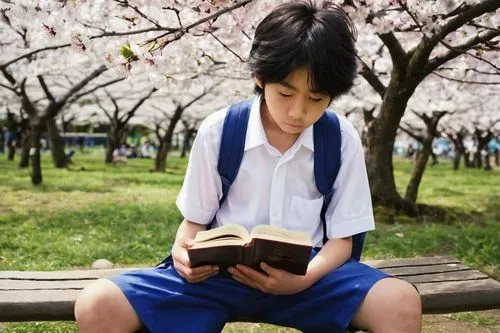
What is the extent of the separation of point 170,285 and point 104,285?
205 mm

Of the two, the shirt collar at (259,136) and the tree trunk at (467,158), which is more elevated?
the shirt collar at (259,136)

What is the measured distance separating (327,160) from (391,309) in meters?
→ 0.59

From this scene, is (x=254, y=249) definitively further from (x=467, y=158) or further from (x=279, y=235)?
(x=467, y=158)

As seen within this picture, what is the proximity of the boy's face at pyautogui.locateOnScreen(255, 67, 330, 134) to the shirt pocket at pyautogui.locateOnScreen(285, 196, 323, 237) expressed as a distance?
0.28 metres

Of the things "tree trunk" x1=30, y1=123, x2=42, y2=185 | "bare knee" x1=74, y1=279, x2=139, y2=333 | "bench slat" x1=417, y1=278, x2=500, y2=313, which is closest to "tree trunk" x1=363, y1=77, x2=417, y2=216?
"bench slat" x1=417, y1=278, x2=500, y2=313

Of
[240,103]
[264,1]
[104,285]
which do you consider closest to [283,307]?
[104,285]

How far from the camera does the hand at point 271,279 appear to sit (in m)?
1.70

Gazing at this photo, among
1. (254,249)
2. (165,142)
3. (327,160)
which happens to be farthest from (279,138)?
(165,142)

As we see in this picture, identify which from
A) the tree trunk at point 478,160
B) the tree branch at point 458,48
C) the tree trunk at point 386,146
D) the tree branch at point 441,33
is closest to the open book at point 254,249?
the tree branch at point 441,33

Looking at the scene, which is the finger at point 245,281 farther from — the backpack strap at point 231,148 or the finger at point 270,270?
the backpack strap at point 231,148

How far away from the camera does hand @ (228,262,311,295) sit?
5.59 feet

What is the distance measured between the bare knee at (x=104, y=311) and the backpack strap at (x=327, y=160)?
781mm

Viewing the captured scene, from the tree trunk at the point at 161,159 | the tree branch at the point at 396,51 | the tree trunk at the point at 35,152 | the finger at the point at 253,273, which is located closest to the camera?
the finger at the point at 253,273

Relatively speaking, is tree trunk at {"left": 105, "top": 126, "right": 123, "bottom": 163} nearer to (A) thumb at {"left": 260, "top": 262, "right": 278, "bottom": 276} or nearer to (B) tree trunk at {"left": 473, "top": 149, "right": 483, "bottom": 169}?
(B) tree trunk at {"left": 473, "top": 149, "right": 483, "bottom": 169}
